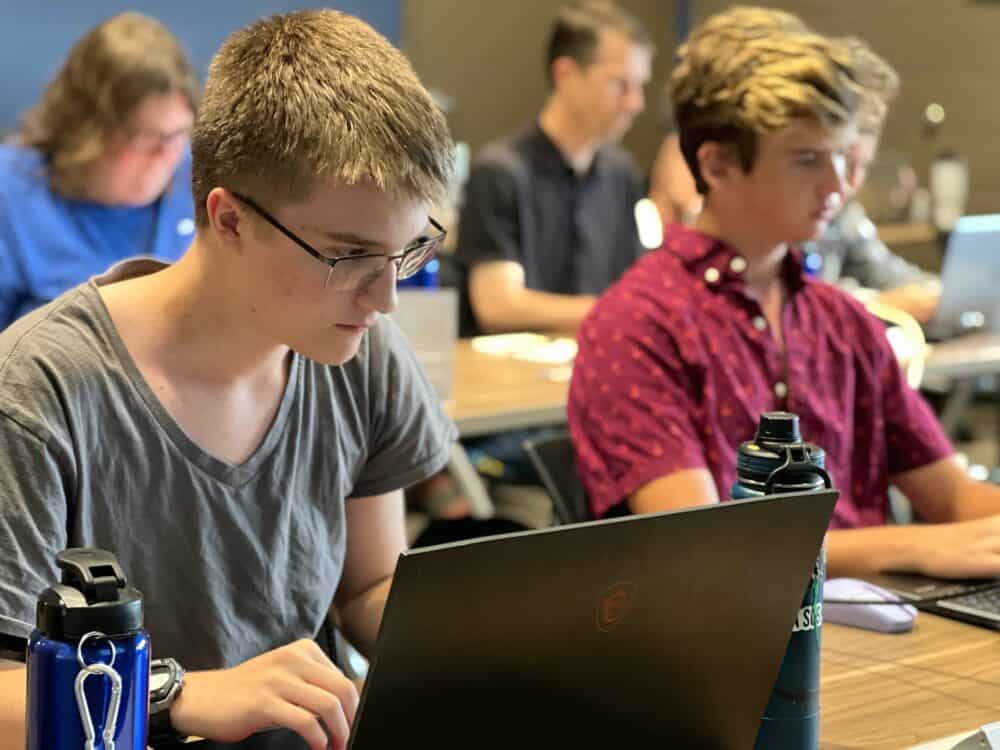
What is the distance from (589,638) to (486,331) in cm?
283

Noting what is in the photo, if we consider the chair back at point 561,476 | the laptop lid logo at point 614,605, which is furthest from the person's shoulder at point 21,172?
the laptop lid logo at point 614,605

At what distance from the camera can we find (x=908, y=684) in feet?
4.56

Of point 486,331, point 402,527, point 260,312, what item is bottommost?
point 486,331

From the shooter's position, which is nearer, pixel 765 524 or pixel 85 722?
pixel 85 722

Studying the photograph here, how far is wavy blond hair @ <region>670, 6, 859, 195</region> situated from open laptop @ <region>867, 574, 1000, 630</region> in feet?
1.95

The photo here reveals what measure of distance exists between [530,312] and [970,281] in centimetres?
106

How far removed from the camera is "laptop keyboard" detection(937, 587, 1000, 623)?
1564mm

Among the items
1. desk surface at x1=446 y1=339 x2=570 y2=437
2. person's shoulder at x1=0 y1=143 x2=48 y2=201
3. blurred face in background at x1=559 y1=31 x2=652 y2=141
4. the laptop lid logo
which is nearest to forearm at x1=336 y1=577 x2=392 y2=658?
the laptop lid logo

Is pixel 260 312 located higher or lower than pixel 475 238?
higher

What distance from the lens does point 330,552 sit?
5.02ft

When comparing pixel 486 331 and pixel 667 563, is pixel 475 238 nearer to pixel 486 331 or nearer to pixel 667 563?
pixel 486 331

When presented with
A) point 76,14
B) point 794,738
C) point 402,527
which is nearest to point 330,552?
point 402,527

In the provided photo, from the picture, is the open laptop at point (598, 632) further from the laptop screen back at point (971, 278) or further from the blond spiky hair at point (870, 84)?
the laptop screen back at point (971, 278)

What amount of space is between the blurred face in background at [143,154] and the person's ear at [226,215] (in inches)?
65.6
